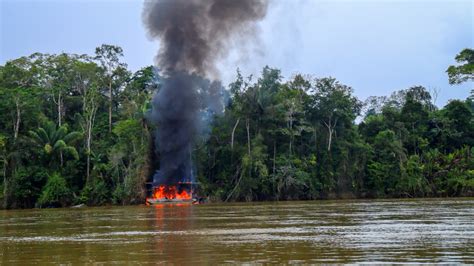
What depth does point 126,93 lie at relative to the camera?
71.1 metres

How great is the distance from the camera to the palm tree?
184 ft

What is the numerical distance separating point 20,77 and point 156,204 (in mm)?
24945

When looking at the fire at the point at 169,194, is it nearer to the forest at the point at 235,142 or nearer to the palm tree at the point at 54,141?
the forest at the point at 235,142

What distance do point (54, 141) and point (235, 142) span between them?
16643mm

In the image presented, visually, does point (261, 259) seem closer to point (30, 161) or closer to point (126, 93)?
point (30, 161)

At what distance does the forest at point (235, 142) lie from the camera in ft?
186

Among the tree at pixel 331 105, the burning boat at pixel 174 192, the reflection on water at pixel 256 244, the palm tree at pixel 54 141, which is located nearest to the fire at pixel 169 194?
the burning boat at pixel 174 192

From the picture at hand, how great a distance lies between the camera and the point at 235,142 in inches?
2453

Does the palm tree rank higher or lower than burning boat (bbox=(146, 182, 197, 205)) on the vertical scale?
higher

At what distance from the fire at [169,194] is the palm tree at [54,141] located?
26.6ft

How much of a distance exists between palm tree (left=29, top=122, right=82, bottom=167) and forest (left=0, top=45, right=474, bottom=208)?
120 millimetres

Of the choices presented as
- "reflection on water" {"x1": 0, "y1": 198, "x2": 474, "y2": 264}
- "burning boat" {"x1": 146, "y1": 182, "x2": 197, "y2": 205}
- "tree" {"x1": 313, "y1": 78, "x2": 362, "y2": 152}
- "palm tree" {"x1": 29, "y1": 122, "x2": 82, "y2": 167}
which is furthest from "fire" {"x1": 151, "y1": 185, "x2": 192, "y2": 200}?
"reflection on water" {"x1": 0, "y1": 198, "x2": 474, "y2": 264}

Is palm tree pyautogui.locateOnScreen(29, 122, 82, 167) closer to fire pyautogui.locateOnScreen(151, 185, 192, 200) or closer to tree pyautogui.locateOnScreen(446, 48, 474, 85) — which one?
fire pyautogui.locateOnScreen(151, 185, 192, 200)

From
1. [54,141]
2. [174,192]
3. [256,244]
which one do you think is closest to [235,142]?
[174,192]
